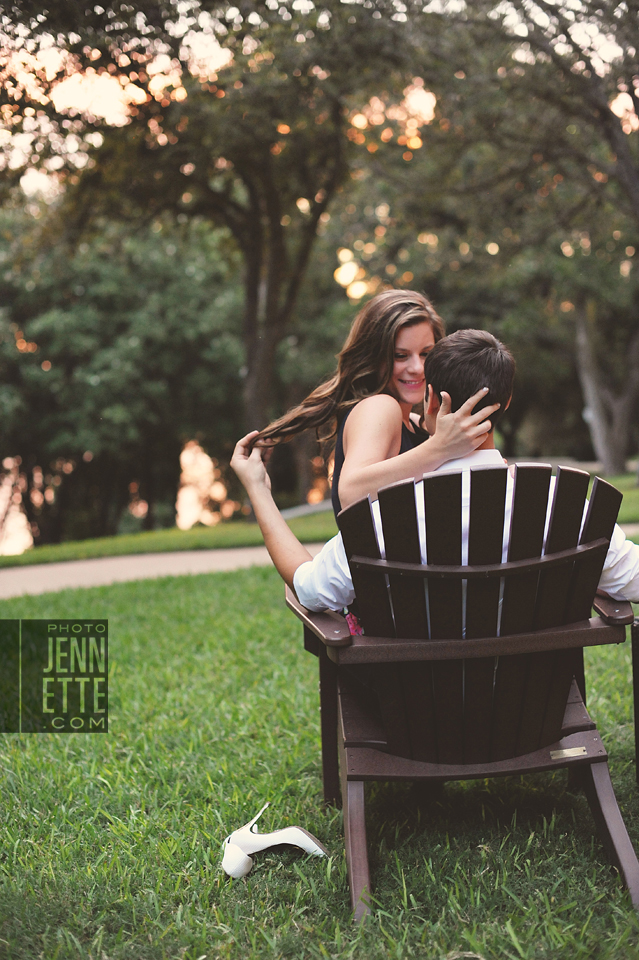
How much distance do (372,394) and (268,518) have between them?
63cm

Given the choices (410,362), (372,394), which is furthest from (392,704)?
(410,362)

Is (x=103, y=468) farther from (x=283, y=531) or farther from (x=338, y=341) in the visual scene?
(x=283, y=531)

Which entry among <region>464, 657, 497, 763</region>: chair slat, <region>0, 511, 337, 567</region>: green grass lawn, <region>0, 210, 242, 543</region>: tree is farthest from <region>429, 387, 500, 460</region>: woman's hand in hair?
<region>0, 210, 242, 543</region>: tree

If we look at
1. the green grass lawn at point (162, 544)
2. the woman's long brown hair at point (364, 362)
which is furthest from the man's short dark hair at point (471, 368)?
the green grass lawn at point (162, 544)

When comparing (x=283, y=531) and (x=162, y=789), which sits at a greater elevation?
(x=283, y=531)

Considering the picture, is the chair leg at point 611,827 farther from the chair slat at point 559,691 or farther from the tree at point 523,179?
the tree at point 523,179

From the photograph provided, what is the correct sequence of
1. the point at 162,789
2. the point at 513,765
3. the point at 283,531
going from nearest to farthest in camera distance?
the point at 513,765 < the point at 283,531 < the point at 162,789

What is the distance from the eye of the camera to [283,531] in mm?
2510

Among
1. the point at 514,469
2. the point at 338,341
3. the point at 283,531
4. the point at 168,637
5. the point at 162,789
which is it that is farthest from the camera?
the point at 338,341

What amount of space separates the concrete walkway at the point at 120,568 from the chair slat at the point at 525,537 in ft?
20.4

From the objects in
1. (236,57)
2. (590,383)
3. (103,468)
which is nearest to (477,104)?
(236,57)

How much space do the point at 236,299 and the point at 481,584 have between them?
2050cm

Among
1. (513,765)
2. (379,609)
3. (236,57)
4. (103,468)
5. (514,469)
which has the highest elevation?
(236,57)

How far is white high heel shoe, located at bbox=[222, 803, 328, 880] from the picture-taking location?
2402 mm
